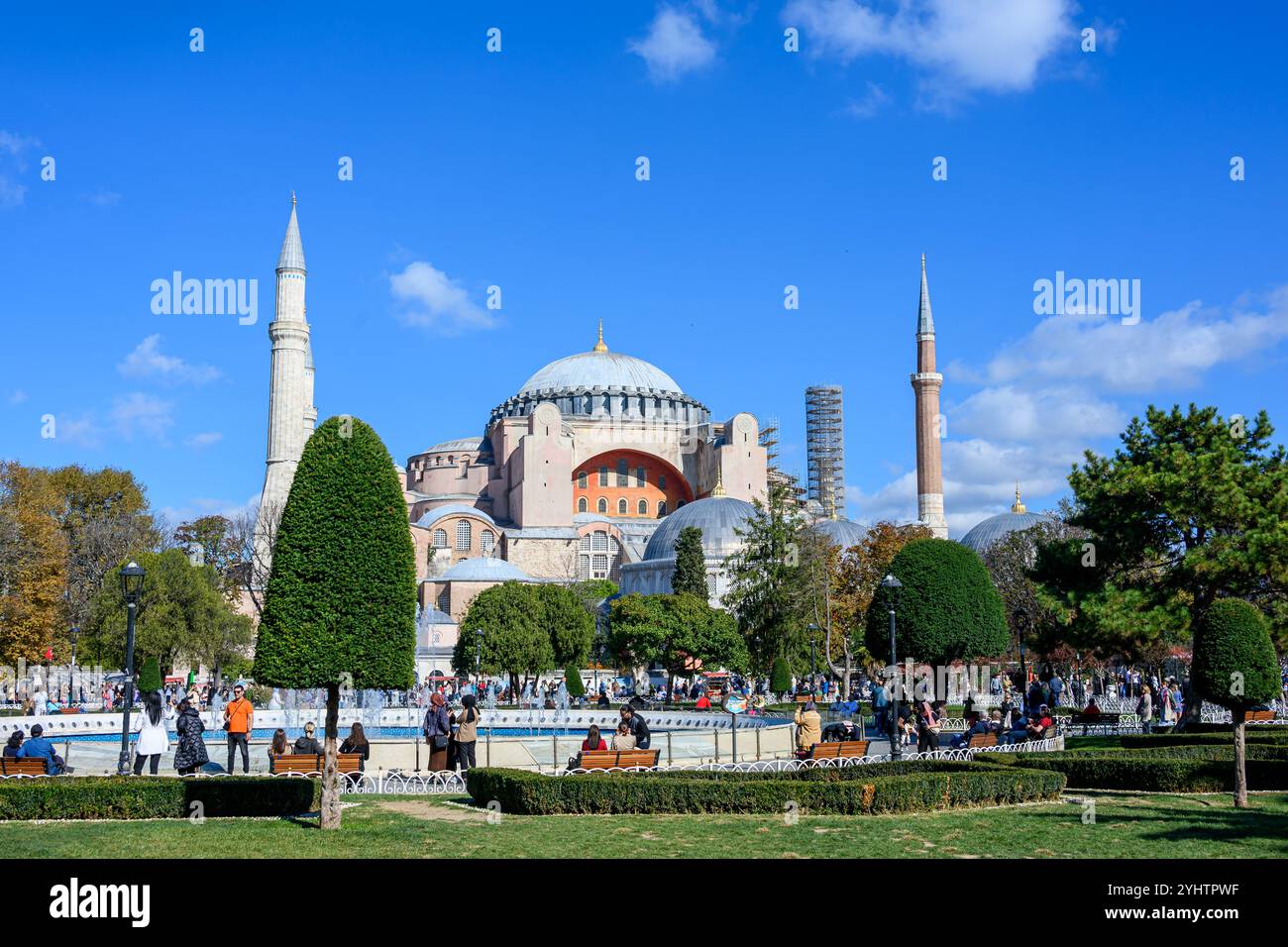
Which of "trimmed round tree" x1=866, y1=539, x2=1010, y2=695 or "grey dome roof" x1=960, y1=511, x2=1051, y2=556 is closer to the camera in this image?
"trimmed round tree" x1=866, y1=539, x2=1010, y2=695

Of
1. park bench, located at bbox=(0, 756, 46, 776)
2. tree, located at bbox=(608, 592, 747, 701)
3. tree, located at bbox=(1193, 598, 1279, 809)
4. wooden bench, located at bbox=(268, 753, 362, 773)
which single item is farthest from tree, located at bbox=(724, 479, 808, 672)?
park bench, located at bbox=(0, 756, 46, 776)

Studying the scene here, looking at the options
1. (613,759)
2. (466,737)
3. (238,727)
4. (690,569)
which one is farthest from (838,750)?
(690,569)

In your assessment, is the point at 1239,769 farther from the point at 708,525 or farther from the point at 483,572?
the point at 708,525

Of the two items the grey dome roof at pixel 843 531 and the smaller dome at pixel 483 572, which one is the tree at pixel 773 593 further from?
the grey dome roof at pixel 843 531

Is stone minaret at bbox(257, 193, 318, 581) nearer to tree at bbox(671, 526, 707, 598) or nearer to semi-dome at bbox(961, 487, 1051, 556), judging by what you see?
tree at bbox(671, 526, 707, 598)
